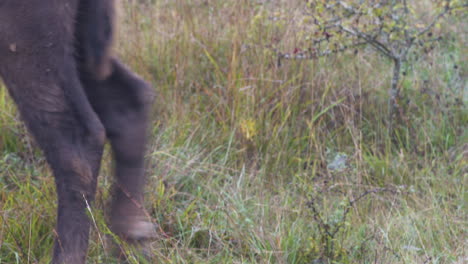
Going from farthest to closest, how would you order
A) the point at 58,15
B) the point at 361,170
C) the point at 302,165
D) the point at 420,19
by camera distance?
the point at 420,19
the point at 302,165
the point at 361,170
the point at 58,15

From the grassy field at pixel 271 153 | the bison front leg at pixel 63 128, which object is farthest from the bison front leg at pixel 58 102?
the grassy field at pixel 271 153

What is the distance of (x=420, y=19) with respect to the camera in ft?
15.2

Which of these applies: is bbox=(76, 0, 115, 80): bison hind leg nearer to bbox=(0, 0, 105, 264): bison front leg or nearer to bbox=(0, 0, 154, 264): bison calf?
bbox=(0, 0, 154, 264): bison calf

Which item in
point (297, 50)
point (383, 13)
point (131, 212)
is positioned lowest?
point (131, 212)

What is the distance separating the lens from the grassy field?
8.74 ft

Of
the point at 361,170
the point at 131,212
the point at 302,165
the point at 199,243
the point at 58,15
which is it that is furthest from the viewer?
the point at 302,165

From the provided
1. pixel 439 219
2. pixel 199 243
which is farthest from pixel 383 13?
pixel 199 243

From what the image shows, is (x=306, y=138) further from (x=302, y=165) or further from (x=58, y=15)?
(x=58, y=15)

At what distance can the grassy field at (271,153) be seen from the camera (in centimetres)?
266

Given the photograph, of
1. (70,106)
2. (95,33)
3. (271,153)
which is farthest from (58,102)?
(271,153)

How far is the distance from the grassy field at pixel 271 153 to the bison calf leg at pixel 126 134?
0.11 meters

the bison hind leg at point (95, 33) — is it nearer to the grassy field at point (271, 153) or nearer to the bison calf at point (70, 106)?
the bison calf at point (70, 106)

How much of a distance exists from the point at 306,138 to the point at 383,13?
0.85 meters

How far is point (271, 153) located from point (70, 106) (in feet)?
4.82
